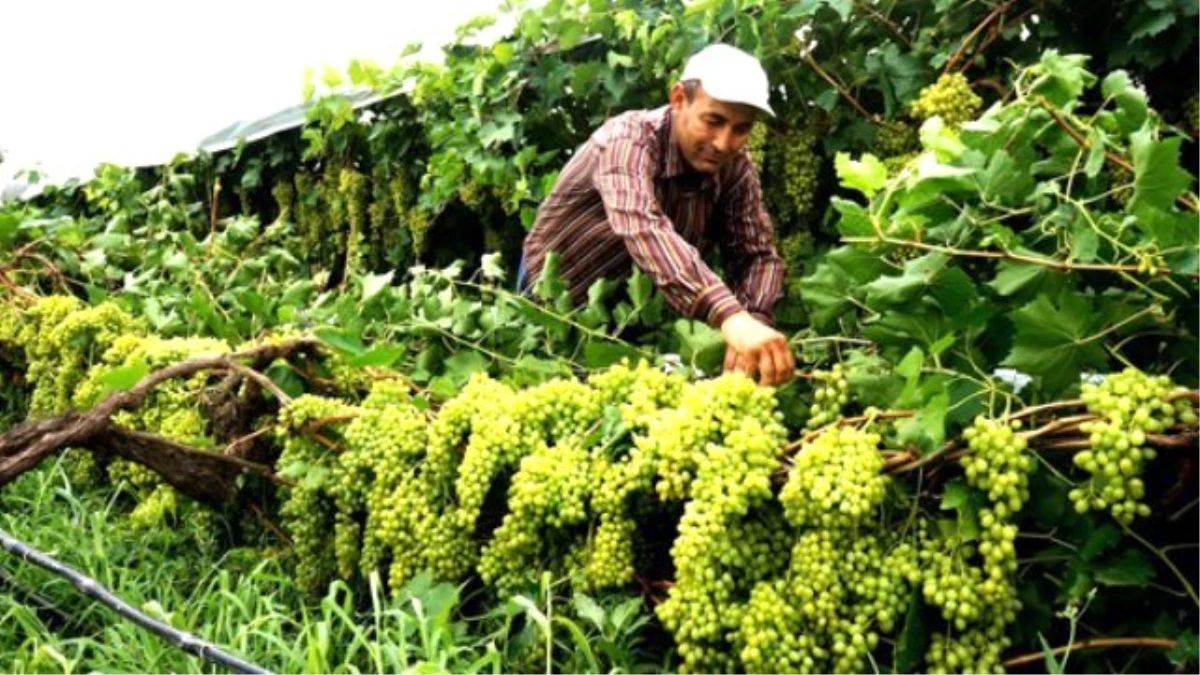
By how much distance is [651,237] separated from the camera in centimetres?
274

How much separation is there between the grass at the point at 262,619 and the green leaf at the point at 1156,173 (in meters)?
1.02

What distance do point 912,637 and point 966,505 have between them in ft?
0.71

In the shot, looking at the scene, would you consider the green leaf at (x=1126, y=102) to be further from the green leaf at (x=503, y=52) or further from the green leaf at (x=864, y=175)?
the green leaf at (x=503, y=52)

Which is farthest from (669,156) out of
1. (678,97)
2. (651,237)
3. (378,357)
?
(378,357)

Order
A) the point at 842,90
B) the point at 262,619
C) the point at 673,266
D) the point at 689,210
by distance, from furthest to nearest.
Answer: the point at 842,90, the point at 689,210, the point at 673,266, the point at 262,619

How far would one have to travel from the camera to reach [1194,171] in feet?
11.6

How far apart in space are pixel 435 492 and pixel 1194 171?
255 centimetres

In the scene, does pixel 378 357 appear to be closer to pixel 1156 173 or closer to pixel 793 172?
pixel 1156 173

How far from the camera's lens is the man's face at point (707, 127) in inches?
116

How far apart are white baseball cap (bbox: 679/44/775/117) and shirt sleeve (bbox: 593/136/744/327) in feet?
0.85

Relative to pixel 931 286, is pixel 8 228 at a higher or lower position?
lower

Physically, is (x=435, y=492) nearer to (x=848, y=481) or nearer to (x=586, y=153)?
(x=848, y=481)

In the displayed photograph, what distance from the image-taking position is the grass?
205cm

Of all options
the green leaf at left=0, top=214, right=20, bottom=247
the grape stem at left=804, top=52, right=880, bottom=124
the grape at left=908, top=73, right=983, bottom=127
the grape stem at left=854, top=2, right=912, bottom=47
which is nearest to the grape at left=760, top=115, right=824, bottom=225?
the grape stem at left=804, top=52, right=880, bottom=124
